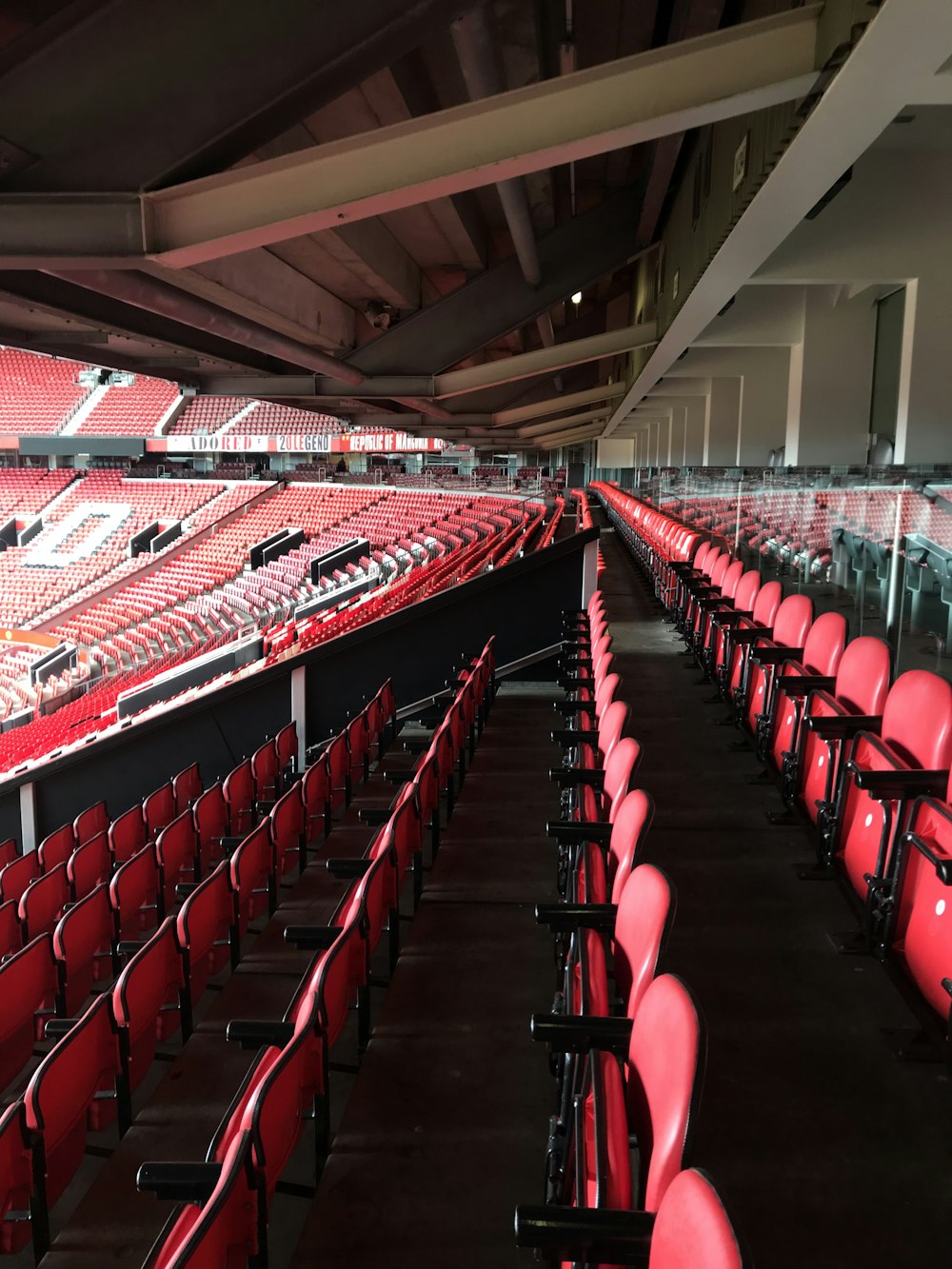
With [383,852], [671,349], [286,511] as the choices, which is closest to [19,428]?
[286,511]

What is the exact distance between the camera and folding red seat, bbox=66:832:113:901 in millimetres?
5070

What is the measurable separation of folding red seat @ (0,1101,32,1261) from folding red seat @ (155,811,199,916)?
2126 mm

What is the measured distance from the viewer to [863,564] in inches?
167

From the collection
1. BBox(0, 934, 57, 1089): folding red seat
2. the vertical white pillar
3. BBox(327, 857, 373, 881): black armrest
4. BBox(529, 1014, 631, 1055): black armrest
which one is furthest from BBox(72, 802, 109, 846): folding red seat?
BBox(529, 1014, 631, 1055): black armrest

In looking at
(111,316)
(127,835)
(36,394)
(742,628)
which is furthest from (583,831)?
(36,394)

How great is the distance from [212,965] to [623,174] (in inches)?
195

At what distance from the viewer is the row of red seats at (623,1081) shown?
1169 mm

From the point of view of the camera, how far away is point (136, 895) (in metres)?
4.53

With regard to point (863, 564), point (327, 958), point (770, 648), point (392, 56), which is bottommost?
point (327, 958)

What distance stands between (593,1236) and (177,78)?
8.75 ft

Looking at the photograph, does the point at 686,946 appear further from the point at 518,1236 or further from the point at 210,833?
the point at 210,833

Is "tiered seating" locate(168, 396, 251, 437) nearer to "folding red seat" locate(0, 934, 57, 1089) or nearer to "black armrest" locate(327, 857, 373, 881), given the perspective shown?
"folding red seat" locate(0, 934, 57, 1089)

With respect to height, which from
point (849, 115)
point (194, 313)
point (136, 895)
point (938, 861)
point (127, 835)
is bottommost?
point (127, 835)

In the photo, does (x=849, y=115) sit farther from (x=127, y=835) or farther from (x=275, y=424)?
(x=275, y=424)
